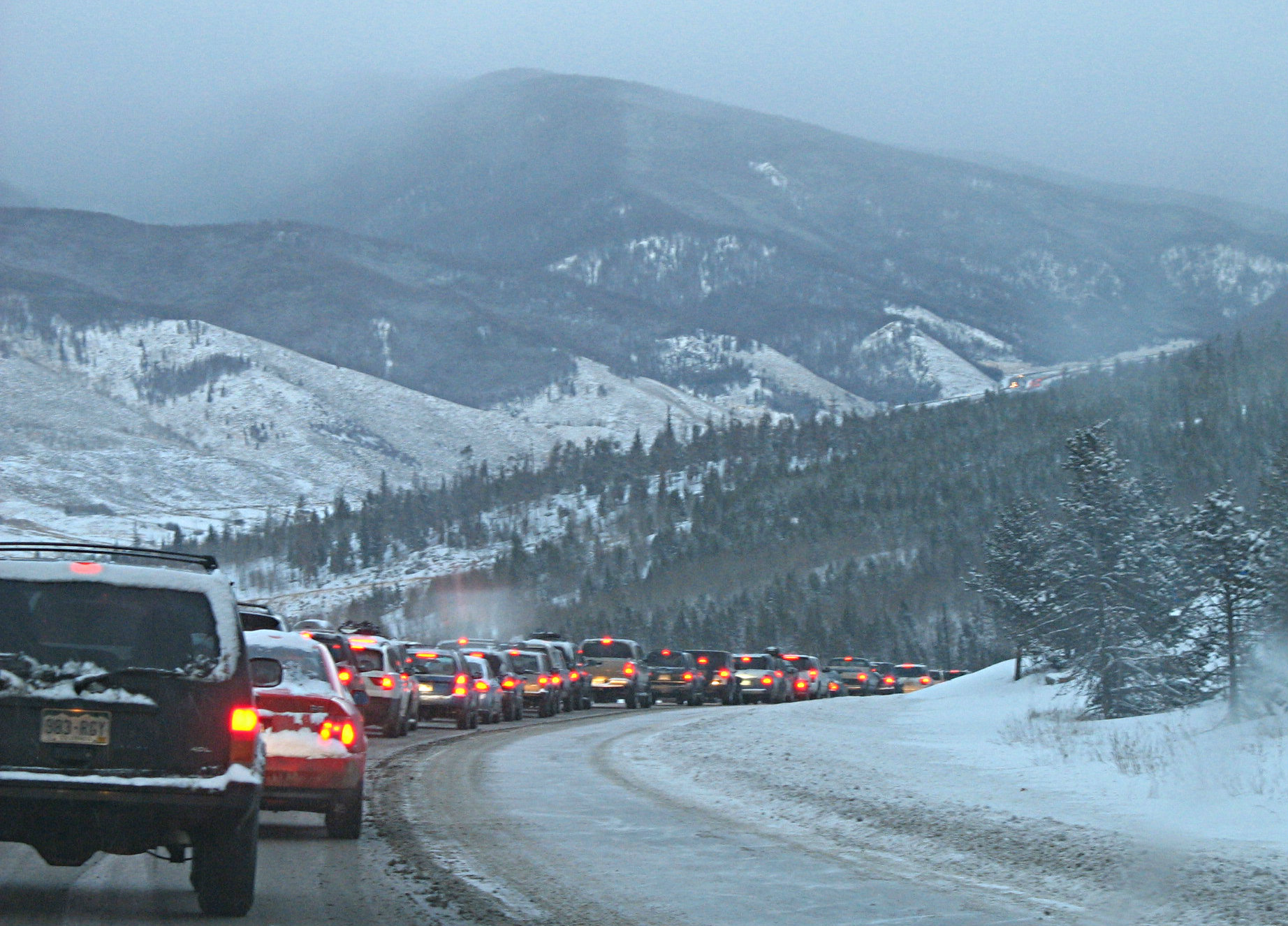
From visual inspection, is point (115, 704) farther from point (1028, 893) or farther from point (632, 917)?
point (1028, 893)

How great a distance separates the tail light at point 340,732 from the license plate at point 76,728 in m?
4.60

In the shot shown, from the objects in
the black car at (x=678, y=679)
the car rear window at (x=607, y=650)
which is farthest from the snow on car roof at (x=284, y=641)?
the black car at (x=678, y=679)

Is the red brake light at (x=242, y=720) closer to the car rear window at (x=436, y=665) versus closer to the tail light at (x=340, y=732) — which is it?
the tail light at (x=340, y=732)

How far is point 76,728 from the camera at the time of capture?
27.5ft

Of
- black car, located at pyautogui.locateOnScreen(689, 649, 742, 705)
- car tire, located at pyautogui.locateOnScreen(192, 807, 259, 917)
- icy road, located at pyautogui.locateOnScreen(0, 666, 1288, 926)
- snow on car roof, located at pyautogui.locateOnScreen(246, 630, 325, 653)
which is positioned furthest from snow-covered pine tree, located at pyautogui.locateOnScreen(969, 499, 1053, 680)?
car tire, located at pyautogui.locateOnScreen(192, 807, 259, 917)

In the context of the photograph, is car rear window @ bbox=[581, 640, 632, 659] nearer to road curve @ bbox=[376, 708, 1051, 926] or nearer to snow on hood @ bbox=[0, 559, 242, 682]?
road curve @ bbox=[376, 708, 1051, 926]

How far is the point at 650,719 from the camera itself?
1545 inches

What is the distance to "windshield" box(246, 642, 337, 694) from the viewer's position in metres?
13.3

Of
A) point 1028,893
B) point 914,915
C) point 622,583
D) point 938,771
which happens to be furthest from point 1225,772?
point 622,583

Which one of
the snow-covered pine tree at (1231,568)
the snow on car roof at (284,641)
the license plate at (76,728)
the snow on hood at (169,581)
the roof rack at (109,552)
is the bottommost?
the license plate at (76,728)

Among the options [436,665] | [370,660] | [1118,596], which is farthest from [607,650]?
[370,660]

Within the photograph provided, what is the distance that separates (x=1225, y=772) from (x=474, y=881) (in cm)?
966

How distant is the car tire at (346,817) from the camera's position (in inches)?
508

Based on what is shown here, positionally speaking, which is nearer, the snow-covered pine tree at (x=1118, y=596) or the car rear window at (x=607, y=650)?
the snow-covered pine tree at (x=1118, y=596)
